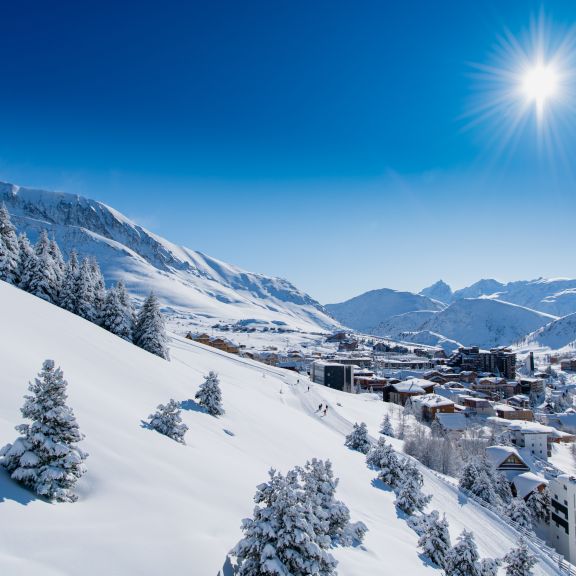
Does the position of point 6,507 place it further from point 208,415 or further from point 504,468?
point 504,468

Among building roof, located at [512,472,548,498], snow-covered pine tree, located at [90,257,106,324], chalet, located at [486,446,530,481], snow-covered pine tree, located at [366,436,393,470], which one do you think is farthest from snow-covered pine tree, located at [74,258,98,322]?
building roof, located at [512,472,548,498]

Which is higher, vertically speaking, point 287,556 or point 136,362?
point 136,362

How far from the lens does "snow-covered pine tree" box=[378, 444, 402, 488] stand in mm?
23422

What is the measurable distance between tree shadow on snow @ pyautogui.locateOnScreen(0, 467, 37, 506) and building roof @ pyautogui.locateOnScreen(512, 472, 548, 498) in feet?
154

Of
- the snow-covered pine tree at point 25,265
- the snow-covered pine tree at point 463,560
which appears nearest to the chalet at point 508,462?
the snow-covered pine tree at point 463,560

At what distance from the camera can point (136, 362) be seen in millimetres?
25500

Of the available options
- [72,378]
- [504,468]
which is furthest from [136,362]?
[504,468]

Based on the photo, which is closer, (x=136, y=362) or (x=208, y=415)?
(x=208, y=415)

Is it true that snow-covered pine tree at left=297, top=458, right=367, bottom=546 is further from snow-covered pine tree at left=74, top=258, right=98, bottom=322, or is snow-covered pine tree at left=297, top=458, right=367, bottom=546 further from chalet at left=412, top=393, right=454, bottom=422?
chalet at left=412, top=393, right=454, bottom=422

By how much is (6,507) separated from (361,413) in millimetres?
52636

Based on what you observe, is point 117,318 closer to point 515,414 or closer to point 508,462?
point 508,462

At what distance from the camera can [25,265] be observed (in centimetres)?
3928

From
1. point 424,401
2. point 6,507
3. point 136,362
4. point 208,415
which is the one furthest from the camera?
point 424,401

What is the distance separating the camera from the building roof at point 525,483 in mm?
40862
